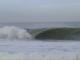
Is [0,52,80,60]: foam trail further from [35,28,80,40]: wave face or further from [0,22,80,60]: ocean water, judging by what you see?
[35,28,80,40]: wave face

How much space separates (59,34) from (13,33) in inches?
10.4

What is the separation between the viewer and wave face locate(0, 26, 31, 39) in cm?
89

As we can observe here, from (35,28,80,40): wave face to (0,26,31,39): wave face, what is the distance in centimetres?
7

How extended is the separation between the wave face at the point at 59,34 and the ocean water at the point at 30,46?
24 mm

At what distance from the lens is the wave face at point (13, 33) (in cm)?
89

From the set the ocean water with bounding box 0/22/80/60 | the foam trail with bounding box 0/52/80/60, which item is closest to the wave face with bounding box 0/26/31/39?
the ocean water with bounding box 0/22/80/60

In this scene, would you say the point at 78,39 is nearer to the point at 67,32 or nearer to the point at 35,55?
the point at 67,32

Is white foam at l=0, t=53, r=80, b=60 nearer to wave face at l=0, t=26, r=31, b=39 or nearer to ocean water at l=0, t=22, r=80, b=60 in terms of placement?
ocean water at l=0, t=22, r=80, b=60

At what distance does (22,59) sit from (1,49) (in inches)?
5.5

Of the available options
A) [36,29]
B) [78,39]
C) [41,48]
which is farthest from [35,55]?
[78,39]

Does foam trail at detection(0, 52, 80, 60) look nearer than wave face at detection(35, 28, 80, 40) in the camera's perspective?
Yes

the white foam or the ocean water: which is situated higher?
the ocean water

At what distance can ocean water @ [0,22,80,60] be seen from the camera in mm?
811

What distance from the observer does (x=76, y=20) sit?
2.94 ft
